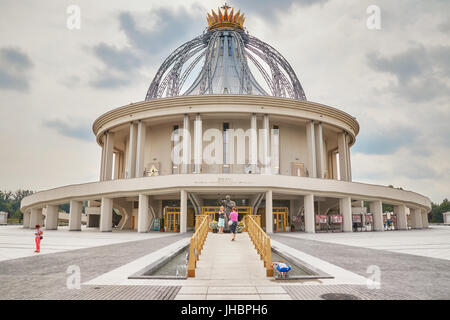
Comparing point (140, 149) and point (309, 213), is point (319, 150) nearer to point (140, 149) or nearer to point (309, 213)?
point (309, 213)

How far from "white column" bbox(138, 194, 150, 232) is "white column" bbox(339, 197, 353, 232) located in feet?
65.2

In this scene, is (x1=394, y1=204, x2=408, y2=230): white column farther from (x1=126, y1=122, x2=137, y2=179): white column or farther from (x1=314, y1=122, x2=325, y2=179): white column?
(x1=126, y1=122, x2=137, y2=179): white column

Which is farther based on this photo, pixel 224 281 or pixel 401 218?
pixel 401 218

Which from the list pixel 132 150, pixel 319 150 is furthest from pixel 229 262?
pixel 319 150

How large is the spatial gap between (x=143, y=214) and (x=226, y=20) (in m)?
29.6

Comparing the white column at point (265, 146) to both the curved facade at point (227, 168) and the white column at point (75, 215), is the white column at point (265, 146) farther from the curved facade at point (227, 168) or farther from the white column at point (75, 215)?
the white column at point (75, 215)

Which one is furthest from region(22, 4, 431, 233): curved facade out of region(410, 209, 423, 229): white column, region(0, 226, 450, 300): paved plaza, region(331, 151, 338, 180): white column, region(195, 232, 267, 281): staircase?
region(0, 226, 450, 300): paved plaza

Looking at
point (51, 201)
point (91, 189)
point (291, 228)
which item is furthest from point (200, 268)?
point (51, 201)

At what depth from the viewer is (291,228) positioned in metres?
33.0

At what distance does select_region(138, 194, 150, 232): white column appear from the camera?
97.1 ft

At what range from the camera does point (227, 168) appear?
34156 mm

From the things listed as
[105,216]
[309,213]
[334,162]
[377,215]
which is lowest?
[105,216]
